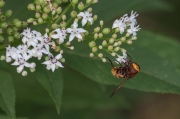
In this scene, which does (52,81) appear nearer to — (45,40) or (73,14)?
(45,40)

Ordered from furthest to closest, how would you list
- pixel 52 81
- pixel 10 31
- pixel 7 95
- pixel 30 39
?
pixel 52 81
pixel 10 31
pixel 7 95
pixel 30 39

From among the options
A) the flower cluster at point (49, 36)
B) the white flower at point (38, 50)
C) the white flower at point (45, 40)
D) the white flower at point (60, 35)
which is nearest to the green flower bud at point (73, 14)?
the flower cluster at point (49, 36)

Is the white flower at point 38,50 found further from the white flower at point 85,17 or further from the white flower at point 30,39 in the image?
the white flower at point 85,17

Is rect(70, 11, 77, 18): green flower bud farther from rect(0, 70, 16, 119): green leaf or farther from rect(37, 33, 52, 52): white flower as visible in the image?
rect(0, 70, 16, 119): green leaf

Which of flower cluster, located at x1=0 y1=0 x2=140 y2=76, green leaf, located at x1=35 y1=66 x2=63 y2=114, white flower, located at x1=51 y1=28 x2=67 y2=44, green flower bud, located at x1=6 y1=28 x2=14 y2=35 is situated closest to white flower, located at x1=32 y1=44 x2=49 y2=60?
flower cluster, located at x1=0 y1=0 x2=140 y2=76

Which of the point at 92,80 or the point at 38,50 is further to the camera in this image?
the point at 92,80

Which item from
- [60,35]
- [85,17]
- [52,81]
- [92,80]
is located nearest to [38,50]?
[60,35]

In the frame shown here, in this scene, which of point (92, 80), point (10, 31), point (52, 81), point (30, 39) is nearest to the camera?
point (30, 39)

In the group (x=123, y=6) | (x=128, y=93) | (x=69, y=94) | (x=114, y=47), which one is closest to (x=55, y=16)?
(x=114, y=47)

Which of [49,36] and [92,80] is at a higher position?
[49,36]
